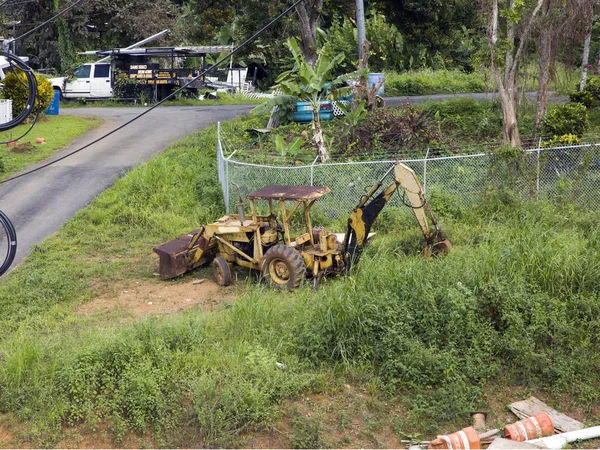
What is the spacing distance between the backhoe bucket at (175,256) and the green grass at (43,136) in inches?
326

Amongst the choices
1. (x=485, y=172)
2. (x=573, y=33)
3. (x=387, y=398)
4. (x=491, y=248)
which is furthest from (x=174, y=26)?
(x=387, y=398)

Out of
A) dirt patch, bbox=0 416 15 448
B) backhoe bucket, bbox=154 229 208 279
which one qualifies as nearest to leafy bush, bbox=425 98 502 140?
backhoe bucket, bbox=154 229 208 279

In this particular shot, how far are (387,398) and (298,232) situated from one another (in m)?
6.98

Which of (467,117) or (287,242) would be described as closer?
(287,242)

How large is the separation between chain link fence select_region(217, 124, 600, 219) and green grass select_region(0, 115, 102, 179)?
7424 mm

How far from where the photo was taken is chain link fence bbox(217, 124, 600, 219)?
15367 mm

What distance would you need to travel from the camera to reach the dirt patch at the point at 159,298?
12.3 meters

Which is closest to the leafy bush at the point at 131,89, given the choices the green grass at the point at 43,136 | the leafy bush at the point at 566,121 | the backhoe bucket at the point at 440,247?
the green grass at the point at 43,136

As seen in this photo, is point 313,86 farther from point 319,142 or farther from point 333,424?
point 333,424

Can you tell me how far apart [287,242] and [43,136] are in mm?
13768

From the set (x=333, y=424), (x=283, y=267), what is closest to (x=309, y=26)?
(x=283, y=267)

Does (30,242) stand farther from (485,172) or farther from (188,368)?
(485,172)

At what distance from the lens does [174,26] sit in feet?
122

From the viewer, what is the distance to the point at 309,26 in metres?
24.1
